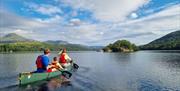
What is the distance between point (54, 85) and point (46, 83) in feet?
3.95

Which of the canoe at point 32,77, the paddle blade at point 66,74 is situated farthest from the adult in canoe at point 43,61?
the paddle blade at point 66,74

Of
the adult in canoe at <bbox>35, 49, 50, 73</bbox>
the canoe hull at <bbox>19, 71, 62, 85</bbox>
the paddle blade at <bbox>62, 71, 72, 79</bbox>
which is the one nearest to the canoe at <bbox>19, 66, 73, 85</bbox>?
the canoe hull at <bbox>19, 71, 62, 85</bbox>

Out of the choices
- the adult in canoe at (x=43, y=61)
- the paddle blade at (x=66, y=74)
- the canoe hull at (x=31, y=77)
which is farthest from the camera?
the paddle blade at (x=66, y=74)

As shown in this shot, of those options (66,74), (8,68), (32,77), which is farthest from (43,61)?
(8,68)

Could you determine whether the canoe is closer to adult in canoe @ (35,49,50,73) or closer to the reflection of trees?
adult in canoe @ (35,49,50,73)

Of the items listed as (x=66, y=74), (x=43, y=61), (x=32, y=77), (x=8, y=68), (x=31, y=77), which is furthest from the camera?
(x=8, y=68)

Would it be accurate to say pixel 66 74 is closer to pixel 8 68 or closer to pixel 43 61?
pixel 43 61

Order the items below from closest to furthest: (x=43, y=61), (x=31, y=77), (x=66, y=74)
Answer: (x=31, y=77) < (x=43, y=61) < (x=66, y=74)

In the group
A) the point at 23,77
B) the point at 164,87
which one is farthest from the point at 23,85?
the point at 164,87

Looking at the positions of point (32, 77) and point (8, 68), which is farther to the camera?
point (8, 68)

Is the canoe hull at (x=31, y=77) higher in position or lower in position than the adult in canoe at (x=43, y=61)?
lower

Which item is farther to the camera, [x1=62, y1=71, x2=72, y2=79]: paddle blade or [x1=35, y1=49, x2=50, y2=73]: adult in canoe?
[x1=62, y1=71, x2=72, y2=79]: paddle blade

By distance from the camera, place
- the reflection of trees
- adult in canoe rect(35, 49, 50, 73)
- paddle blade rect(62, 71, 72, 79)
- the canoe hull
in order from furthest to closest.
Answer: the reflection of trees, paddle blade rect(62, 71, 72, 79), adult in canoe rect(35, 49, 50, 73), the canoe hull

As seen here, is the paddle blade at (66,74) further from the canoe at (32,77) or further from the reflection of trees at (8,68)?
the reflection of trees at (8,68)
